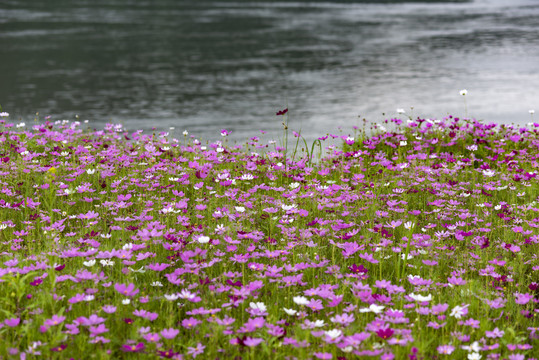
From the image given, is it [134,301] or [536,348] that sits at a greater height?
[134,301]

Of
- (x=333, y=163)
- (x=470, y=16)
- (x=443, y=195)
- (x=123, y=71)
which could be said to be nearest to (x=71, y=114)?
(x=123, y=71)

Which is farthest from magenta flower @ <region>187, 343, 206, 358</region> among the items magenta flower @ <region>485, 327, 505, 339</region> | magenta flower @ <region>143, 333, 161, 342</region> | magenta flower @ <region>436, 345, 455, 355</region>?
magenta flower @ <region>485, 327, 505, 339</region>

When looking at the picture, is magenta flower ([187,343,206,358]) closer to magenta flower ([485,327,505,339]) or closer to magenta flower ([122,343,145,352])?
magenta flower ([122,343,145,352])

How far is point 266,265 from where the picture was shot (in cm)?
464

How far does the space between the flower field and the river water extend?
5847mm

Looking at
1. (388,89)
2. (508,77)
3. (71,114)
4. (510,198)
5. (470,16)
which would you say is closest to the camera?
(510,198)

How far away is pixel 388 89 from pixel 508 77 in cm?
507

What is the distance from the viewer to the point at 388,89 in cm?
1866

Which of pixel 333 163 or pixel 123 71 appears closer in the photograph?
pixel 333 163

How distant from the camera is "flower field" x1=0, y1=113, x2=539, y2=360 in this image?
3.50m

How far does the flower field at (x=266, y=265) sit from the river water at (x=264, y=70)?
5.85m

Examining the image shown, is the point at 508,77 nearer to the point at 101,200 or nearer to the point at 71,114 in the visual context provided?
the point at 71,114

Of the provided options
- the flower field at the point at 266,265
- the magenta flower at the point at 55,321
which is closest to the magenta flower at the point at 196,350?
the flower field at the point at 266,265

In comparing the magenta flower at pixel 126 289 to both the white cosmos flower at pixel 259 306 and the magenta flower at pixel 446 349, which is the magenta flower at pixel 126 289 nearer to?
the white cosmos flower at pixel 259 306
